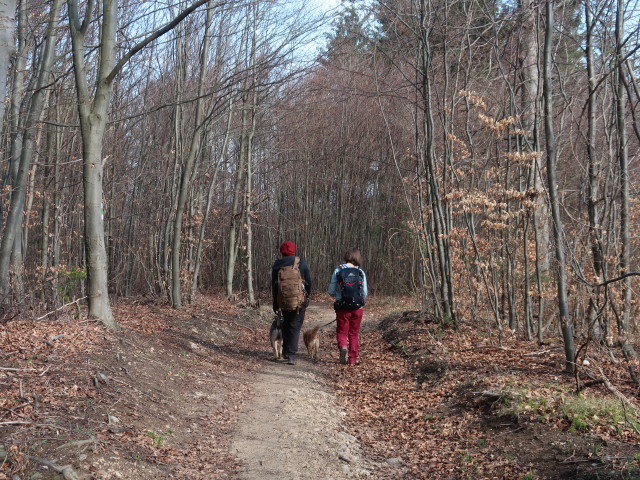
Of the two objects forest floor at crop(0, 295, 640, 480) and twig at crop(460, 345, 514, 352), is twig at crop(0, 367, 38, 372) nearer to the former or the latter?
forest floor at crop(0, 295, 640, 480)

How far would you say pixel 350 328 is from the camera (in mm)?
9695

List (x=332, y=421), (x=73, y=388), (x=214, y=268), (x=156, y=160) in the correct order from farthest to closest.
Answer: (x=214, y=268), (x=156, y=160), (x=332, y=421), (x=73, y=388)

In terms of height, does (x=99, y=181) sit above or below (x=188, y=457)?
above

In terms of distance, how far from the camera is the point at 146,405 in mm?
5797

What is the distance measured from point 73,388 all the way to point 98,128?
403 cm

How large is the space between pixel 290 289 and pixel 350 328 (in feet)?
4.02

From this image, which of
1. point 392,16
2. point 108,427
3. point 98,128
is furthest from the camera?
point 392,16

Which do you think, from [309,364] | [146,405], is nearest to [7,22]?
[146,405]

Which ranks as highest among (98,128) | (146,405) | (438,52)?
(438,52)

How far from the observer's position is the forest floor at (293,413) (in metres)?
4.45

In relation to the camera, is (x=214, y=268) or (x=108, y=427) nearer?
(x=108, y=427)

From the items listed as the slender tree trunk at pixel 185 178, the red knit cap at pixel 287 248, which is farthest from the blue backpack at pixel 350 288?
the slender tree trunk at pixel 185 178

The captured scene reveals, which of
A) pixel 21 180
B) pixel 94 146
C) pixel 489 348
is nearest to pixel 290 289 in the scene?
pixel 489 348

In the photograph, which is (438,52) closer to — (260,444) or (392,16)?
(392,16)
